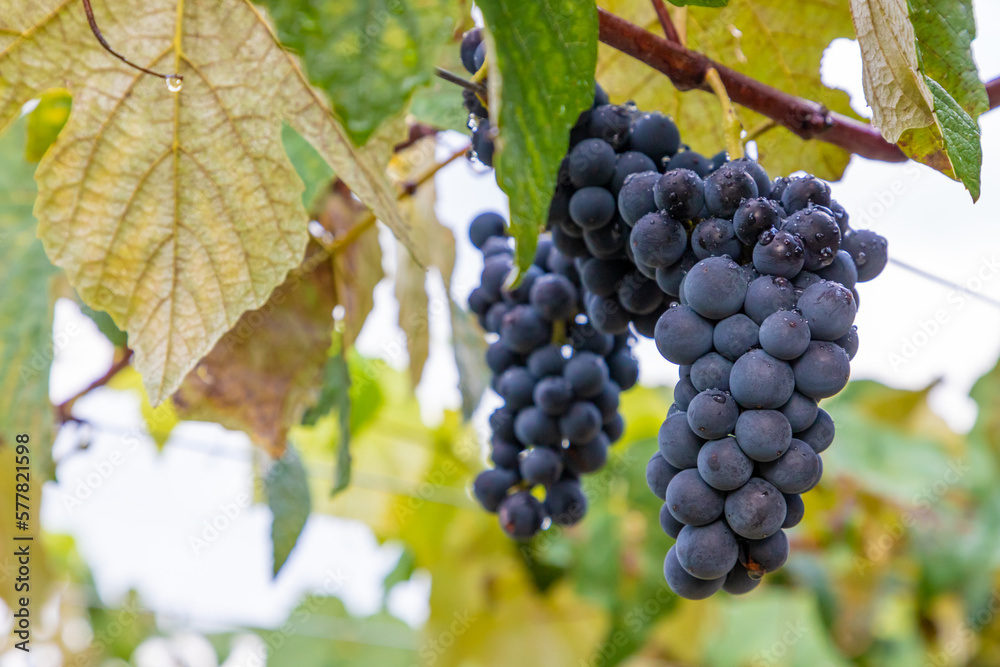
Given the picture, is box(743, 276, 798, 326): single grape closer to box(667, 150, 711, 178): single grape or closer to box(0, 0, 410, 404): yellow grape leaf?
box(667, 150, 711, 178): single grape

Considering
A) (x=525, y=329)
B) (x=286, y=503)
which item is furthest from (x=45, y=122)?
(x=525, y=329)

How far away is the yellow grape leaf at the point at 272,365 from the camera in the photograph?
38.0 inches

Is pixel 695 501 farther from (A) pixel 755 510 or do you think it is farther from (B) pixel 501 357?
(B) pixel 501 357

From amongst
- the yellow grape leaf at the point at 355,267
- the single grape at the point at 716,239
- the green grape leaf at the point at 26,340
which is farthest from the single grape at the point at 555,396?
the green grape leaf at the point at 26,340

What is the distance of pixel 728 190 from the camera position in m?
0.52

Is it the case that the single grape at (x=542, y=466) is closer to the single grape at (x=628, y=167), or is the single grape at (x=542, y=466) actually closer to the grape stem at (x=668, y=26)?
the single grape at (x=628, y=167)

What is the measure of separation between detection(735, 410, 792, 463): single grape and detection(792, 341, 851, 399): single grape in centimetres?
3

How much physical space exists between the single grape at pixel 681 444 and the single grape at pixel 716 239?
4.4 inches

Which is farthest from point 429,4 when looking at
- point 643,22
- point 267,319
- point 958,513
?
point 958,513

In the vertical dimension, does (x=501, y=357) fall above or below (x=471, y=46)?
below

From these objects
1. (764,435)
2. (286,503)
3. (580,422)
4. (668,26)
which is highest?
(668,26)

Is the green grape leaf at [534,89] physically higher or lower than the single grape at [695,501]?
higher

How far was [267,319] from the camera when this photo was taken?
1009mm

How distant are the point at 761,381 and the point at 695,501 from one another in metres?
0.08
